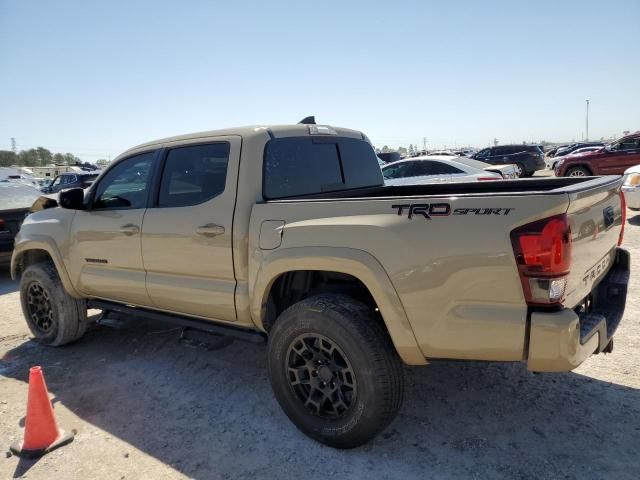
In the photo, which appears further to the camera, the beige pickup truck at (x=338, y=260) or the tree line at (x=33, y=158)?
the tree line at (x=33, y=158)

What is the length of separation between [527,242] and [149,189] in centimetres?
290

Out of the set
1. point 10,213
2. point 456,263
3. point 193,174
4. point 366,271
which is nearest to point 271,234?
point 366,271

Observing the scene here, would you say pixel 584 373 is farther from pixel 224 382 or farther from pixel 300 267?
pixel 224 382

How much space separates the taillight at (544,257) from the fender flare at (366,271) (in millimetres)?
646

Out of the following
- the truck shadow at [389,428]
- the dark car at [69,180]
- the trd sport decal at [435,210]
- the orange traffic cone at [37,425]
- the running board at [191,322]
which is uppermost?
the trd sport decal at [435,210]

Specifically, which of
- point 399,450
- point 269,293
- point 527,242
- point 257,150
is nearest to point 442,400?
point 399,450

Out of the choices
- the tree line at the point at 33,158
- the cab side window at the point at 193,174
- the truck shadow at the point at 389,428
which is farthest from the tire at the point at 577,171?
the tree line at the point at 33,158

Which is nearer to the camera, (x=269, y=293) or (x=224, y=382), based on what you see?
(x=269, y=293)

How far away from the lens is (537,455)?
9.02 ft

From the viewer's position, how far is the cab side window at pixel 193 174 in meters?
3.46

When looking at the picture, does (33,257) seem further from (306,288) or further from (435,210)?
(435,210)

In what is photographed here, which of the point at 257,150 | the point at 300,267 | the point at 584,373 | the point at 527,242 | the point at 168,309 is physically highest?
the point at 257,150

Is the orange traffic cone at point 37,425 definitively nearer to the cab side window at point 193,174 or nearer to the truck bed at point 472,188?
the cab side window at point 193,174

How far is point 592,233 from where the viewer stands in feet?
8.57
